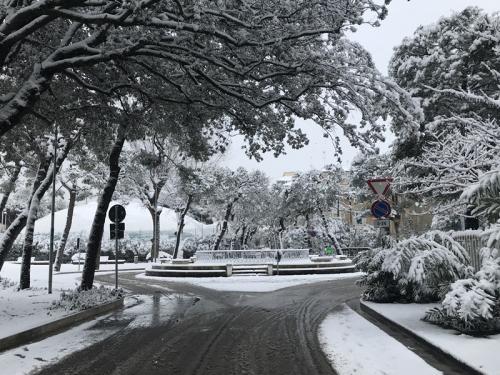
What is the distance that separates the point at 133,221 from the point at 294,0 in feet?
132

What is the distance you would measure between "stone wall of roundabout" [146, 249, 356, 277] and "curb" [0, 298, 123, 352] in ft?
47.2

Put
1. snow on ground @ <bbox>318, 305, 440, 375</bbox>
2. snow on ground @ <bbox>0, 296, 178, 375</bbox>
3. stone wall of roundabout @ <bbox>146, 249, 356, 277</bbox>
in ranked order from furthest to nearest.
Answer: stone wall of roundabout @ <bbox>146, 249, 356, 277</bbox> → snow on ground @ <bbox>0, 296, 178, 375</bbox> → snow on ground @ <bbox>318, 305, 440, 375</bbox>

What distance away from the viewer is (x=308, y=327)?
10.7 metres

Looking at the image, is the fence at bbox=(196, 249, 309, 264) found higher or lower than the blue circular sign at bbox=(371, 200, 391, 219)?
lower

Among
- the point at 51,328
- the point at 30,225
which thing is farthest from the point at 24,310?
the point at 30,225

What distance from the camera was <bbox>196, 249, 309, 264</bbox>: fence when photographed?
99.2 feet

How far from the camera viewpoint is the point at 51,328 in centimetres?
1040

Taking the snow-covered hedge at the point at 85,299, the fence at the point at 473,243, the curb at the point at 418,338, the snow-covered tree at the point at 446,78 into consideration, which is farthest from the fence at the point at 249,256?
the fence at the point at 473,243

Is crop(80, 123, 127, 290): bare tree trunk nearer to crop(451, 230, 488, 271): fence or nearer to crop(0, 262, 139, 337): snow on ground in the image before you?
crop(0, 262, 139, 337): snow on ground

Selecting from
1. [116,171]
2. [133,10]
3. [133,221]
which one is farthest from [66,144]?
[133,221]

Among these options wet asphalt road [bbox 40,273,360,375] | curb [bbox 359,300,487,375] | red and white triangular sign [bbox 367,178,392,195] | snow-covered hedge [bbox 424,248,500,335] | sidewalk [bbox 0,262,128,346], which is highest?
red and white triangular sign [bbox 367,178,392,195]

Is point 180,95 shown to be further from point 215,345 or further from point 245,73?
point 215,345

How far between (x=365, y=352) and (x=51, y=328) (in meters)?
6.36

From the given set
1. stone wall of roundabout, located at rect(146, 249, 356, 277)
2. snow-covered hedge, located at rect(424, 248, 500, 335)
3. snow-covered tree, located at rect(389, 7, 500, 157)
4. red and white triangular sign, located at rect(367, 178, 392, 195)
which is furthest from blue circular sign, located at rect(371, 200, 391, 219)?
stone wall of roundabout, located at rect(146, 249, 356, 277)
